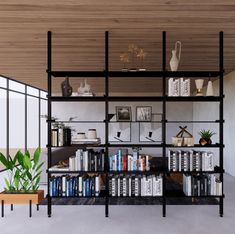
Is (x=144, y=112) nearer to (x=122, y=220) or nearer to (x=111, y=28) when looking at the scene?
(x=111, y=28)

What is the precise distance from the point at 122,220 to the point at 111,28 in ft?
8.73

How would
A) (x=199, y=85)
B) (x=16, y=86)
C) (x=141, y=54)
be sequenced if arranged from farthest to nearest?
1. (x=16, y=86)
2. (x=141, y=54)
3. (x=199, y=85)

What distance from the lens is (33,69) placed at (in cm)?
679

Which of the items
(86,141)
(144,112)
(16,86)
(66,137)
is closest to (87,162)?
(86,141)

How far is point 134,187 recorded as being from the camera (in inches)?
153

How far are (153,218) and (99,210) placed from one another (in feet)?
2.86

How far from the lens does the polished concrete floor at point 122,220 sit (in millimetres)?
3371

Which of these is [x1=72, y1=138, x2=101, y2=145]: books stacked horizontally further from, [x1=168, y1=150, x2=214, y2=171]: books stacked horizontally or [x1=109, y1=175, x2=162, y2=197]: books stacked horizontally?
[x1=168, y1=150, x2=214, y2=171]: books stacked horizontally

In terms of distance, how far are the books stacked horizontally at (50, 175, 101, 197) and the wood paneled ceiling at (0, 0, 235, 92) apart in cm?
216

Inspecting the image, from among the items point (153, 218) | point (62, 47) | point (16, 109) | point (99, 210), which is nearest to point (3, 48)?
point (62, 47)

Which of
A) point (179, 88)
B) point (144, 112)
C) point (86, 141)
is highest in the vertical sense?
point (179, 88)

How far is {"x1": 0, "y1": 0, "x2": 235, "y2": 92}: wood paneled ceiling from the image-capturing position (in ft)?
10.4

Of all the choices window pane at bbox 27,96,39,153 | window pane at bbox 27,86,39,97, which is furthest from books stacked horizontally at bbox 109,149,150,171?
window pane at bbox 27,96,39,153

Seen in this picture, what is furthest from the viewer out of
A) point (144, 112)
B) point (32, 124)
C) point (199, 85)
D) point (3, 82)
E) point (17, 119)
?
point (17, 119)
